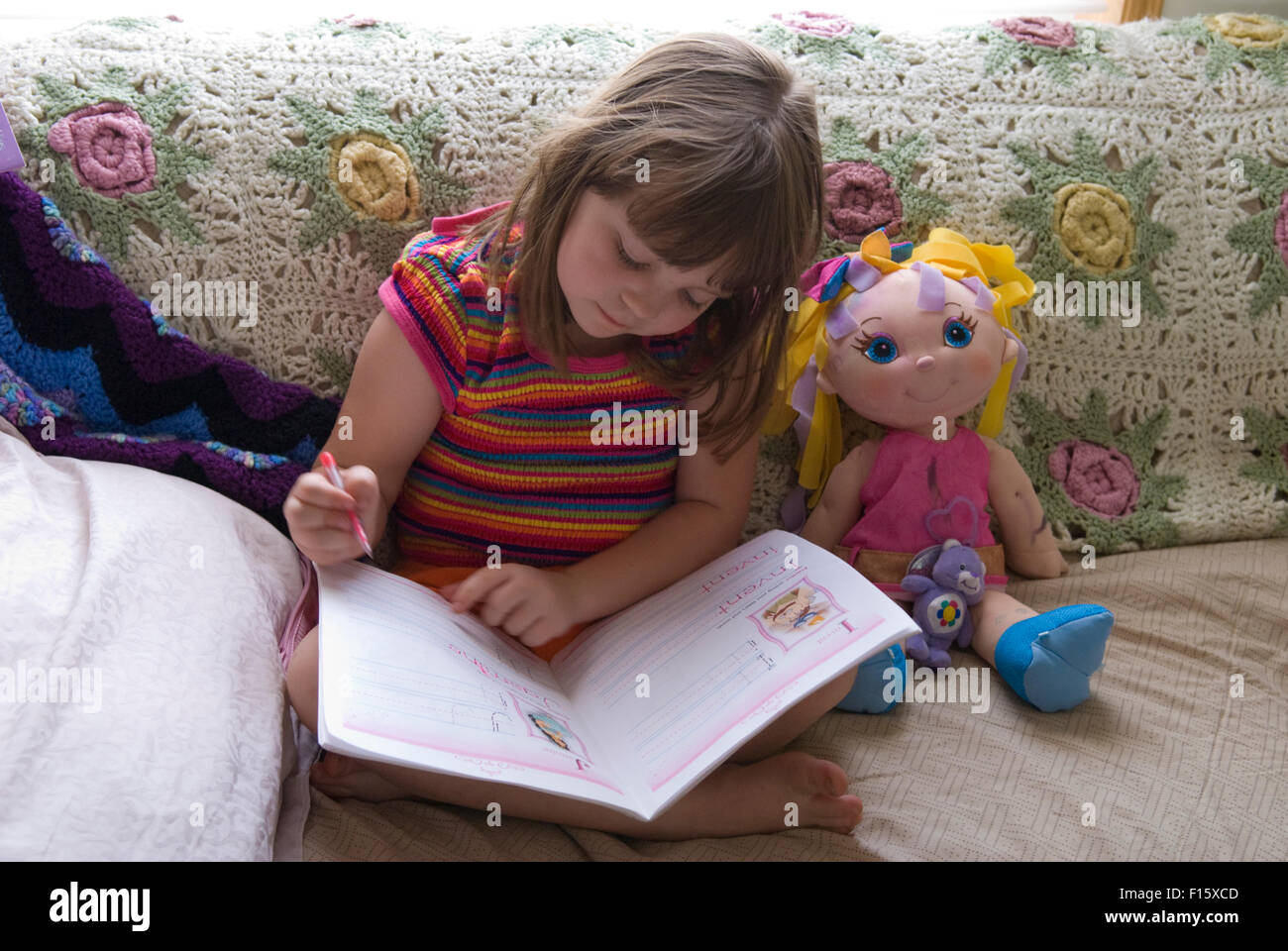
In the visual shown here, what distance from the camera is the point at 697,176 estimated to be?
829 mm

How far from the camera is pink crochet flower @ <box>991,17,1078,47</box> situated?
1.25 meters

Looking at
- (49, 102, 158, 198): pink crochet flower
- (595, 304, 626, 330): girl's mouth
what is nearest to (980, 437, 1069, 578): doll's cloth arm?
(595, 304, 626, 330): girl's mouth

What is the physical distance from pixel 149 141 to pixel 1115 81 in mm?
1014

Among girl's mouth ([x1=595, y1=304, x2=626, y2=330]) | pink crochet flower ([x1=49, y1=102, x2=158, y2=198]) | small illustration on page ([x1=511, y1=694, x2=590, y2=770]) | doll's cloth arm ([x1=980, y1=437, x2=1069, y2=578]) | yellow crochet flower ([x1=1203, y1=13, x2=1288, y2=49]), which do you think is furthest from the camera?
yellow crochet flower ([x1=1203, y1=13, x2=1288, y2=49])

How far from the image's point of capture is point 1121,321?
120cm

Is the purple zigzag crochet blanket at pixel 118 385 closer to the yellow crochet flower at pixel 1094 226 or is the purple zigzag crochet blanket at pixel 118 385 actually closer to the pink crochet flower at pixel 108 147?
the pink crochet flower at pixel 108 147

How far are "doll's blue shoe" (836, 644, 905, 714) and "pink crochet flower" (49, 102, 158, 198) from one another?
31.5 inches

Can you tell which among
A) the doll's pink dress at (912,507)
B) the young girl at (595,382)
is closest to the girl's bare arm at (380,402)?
the young girl at (595,382)

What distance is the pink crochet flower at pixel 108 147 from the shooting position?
1.03 metres

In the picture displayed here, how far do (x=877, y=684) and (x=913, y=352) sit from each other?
311 millimetres

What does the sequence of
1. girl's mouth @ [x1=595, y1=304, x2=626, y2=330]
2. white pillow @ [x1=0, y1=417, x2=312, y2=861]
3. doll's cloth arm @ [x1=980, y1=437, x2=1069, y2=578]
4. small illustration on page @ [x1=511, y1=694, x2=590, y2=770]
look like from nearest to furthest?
1. white pillow @ [x1=0, y1=417, x2=312, y2=861]
2. small illustration on page @ [x1=511, y1=694, x2=590, y2=770]
3. girl's mouth @ [x1=595, y1=304, x2=626, y2=330]
4. doll's cloth arm @ [x1=980, y1=437, x2=1069, y2=578]

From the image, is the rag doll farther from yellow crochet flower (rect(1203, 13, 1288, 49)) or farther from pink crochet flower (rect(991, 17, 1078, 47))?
yellow crochet flower (rect(1203, 13, 1288, 49))

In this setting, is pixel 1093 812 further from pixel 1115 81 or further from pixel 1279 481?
pixel 1115 81
